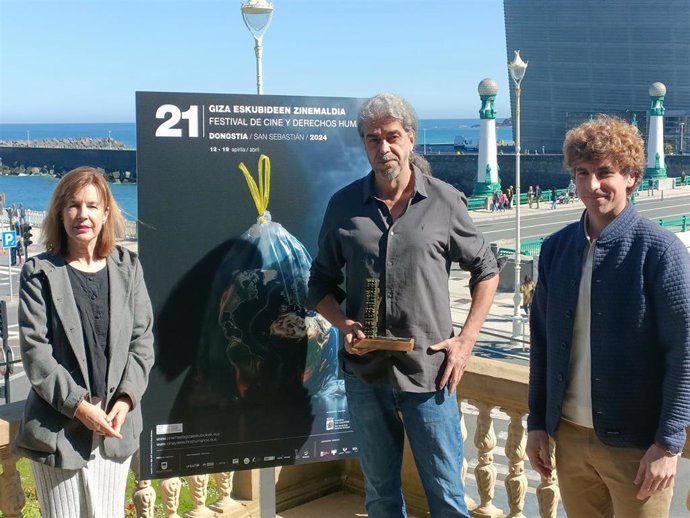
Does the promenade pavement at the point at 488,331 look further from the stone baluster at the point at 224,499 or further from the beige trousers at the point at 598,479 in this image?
the beige trousers at the point at 598,479

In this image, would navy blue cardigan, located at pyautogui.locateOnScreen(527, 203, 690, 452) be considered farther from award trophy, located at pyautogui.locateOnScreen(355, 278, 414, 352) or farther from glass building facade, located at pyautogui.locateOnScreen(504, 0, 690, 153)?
glass building facade, located at pyautogui.locateOnScreen(504, 0, 690, 153)

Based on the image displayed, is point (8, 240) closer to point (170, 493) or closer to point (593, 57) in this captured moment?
point (170, 493)

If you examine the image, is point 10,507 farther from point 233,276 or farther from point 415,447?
point 415,447

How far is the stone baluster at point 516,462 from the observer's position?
Result: 3.89 metres

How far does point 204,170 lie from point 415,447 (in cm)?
A: 136

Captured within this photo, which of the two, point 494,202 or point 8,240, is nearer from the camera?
point 8,240

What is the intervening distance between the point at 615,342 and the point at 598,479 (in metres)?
0.47

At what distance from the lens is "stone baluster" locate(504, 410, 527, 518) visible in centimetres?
389

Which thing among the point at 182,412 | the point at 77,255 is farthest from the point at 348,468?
the point at 77,255

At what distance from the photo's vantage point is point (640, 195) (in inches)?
2189

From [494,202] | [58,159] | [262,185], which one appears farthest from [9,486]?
[58,159]

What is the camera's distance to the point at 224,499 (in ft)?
14.2

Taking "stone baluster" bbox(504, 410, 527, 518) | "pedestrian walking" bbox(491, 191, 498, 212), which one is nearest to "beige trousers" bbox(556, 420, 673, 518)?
"stone baluster" bbox(504, 410, 527, 518)

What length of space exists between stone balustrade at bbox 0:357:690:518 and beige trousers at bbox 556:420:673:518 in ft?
1.80
